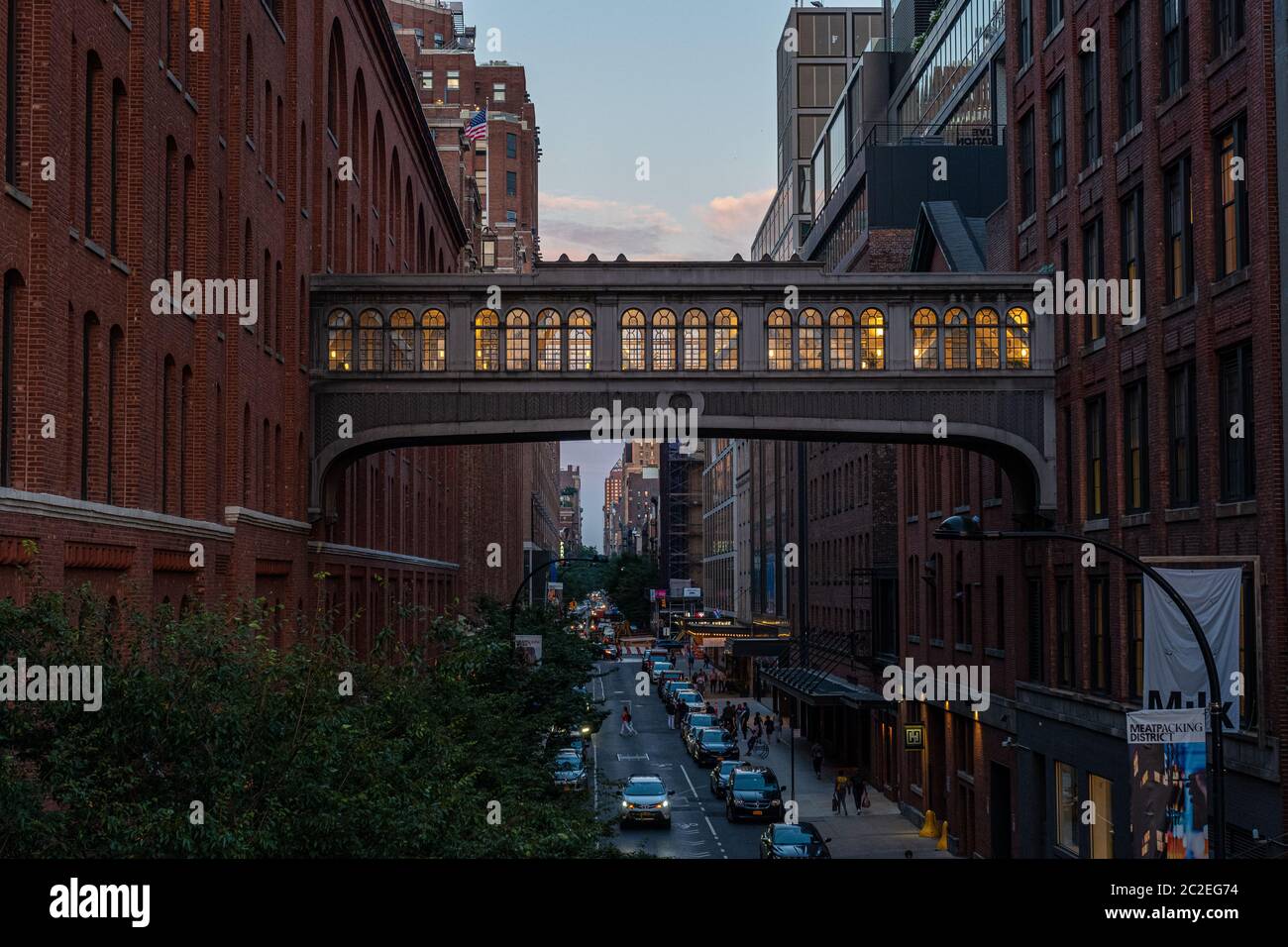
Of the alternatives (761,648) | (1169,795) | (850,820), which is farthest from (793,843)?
(761,648)

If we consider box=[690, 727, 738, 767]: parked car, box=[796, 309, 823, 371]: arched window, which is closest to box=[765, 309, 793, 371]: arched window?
box=[796, 309, 823, 371]: arched window

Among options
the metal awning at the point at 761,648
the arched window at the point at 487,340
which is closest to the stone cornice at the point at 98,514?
the arched window at the point at 487,340

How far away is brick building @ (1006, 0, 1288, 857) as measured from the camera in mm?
23953

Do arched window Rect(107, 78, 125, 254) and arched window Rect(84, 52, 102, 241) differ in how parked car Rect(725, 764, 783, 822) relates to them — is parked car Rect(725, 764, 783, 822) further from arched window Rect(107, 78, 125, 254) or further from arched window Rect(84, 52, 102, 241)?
arched window Rect(84, 52, 102, 241)

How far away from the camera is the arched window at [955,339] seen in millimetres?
38688

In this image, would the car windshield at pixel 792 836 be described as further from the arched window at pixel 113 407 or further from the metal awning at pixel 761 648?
the metal awning at pixel 761 648

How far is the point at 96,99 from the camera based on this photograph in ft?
72.5

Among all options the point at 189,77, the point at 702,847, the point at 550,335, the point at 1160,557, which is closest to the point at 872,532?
the point at 702,847

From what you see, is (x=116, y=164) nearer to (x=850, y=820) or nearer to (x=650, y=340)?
(x=650, y=340)

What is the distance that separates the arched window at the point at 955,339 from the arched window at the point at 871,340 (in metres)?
1.66

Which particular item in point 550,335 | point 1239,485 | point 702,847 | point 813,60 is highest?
point 813,60

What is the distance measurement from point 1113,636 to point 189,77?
2149 centimetres

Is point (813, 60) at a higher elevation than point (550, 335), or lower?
higher
